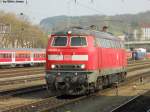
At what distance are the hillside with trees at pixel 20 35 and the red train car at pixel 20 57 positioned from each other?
59.1 ft

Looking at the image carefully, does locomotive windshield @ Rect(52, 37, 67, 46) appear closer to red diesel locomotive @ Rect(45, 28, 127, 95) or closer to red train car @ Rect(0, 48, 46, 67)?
red diesel locomotive @ Rect(45, 28, 127, 95)

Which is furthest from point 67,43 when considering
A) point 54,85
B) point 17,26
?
point 17,26

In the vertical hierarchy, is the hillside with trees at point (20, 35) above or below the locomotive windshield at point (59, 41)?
above

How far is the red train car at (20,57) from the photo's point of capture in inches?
2383

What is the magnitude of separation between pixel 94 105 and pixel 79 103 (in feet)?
2.58

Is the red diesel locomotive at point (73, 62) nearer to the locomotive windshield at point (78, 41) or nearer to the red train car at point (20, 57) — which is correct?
the locomotive windshield at point (78, 41)

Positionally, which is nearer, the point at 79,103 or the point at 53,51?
the point at 79,103

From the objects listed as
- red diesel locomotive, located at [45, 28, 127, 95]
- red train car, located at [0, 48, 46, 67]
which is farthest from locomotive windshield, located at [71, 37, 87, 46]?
red train car, located at [0, 48, 46, 67]

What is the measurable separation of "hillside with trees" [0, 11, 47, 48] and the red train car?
18.0m

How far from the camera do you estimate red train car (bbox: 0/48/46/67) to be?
60531 mm

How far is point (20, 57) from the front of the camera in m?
64.3

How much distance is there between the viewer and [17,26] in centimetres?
10075

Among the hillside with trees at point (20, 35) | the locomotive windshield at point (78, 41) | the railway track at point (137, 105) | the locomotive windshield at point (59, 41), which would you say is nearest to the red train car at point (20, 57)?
the hillside with trees at point (20, 35)

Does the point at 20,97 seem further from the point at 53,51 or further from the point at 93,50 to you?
the point at 93,50
